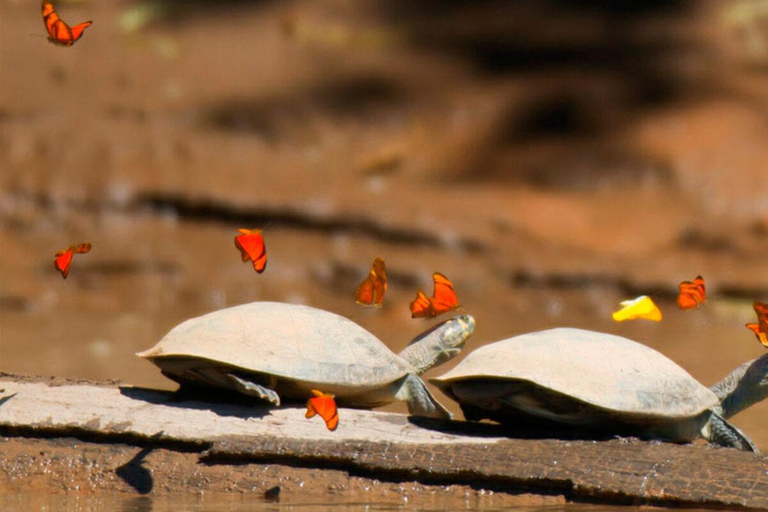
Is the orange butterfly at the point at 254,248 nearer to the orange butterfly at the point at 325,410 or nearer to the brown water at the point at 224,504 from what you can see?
the orange butterfly at the point at 325,410

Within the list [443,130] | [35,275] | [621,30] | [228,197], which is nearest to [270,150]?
[228,197]

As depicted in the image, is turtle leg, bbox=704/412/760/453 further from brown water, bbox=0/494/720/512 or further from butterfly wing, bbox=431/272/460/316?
butterfly wing, bbox=431/272/460/316

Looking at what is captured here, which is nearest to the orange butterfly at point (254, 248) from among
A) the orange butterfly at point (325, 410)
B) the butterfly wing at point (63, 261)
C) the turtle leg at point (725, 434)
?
the butterfly wing at point (63, 261)

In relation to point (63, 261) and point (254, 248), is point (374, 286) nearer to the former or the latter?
point (254, 248)

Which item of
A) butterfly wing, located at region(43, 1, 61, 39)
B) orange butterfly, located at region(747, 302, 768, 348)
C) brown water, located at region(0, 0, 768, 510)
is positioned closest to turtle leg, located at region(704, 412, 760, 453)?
orange butterfly, located at region(747, 302, 768, 348)

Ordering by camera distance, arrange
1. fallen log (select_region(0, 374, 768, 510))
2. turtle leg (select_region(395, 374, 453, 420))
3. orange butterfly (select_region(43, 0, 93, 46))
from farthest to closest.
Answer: orange butterfly (select_region(43, 0, 93, 46)) < turtle leg (select_region(395, 374, 453, 420)) < fallen log (select_region(0, 374, 768, 510))

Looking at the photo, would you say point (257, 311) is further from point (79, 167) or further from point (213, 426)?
point (79, 167)
